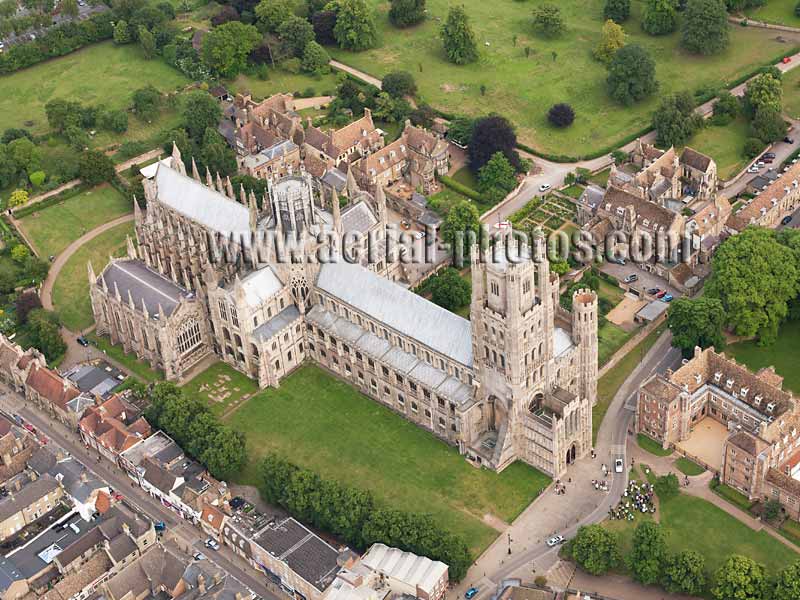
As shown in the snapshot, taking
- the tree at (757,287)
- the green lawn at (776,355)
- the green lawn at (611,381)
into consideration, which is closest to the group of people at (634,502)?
the green lawn at (611,381)

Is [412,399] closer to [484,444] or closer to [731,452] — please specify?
[484,444]

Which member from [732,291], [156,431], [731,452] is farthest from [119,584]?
[732,291]

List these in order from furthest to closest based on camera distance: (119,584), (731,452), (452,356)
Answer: (452,356) < (731,452) < (119,584)

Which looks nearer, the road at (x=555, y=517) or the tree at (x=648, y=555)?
the tree at (x=648, y=555)

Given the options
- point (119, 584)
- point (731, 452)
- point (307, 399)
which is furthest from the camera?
point (307, 399)

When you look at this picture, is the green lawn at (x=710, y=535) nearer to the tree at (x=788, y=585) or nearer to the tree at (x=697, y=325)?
the tree at (x=788, y=585)

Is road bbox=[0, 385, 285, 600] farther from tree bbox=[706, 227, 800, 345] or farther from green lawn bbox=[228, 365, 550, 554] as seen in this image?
tree bbox=[706, 227, 800, 345]

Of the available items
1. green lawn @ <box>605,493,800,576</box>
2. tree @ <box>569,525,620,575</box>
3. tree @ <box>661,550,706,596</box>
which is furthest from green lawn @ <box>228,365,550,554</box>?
tree @ <box>661,550,706,596</box>
